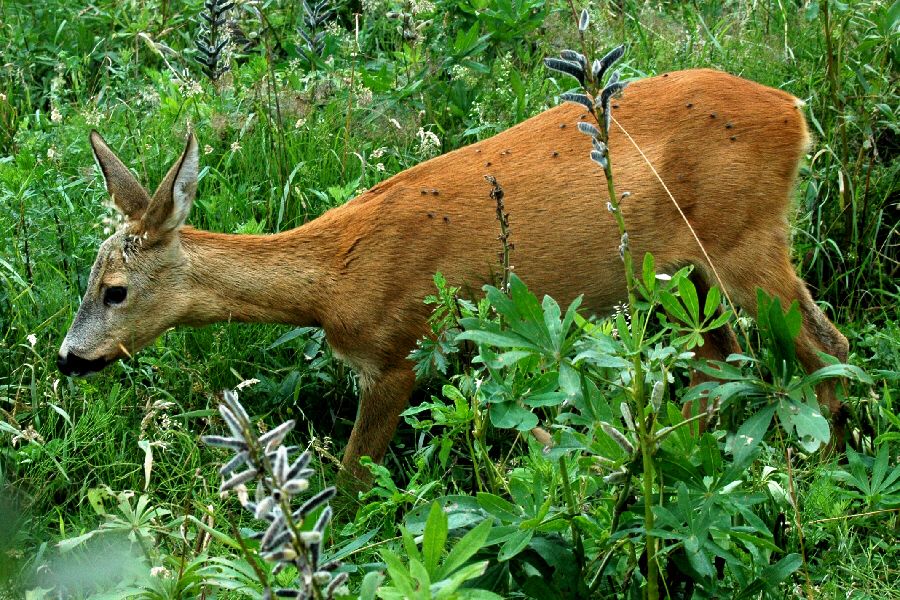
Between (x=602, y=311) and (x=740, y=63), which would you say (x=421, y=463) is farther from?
(x=740, y=63)

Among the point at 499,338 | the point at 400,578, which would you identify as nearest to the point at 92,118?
the point at 499,338

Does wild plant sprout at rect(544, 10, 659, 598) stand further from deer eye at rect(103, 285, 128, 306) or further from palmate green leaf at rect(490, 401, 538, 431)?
deer eye at rect(103, 285, 128, 306)

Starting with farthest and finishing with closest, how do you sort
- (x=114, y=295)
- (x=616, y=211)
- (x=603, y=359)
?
(x=114, y=295) → (x=603, y=359) → (x=616, y=211)

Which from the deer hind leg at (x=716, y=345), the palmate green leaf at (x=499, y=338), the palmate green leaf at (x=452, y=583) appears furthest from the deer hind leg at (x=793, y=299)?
the palmate green leaf at (x=452, y=583)

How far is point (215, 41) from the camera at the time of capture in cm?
628

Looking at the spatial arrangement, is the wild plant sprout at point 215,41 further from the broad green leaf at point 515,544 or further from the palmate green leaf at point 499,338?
the broad green leaf at point 515,544

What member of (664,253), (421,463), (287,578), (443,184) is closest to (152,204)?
(443,184)

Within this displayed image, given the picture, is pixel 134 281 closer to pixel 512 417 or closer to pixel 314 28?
pixel 314 28

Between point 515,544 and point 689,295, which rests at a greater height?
point 689,295

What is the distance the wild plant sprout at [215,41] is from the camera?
6.20 m

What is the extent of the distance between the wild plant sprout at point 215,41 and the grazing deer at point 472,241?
Answer: 4.06 ft

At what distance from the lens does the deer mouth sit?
16.0 ft

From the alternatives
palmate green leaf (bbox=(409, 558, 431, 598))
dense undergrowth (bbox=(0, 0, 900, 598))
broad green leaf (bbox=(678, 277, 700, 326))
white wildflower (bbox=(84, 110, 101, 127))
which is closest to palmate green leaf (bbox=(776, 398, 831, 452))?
dense undergrowth (bbox=(0, 0, 900, 598))

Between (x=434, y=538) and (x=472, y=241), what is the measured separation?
8.73 feet
